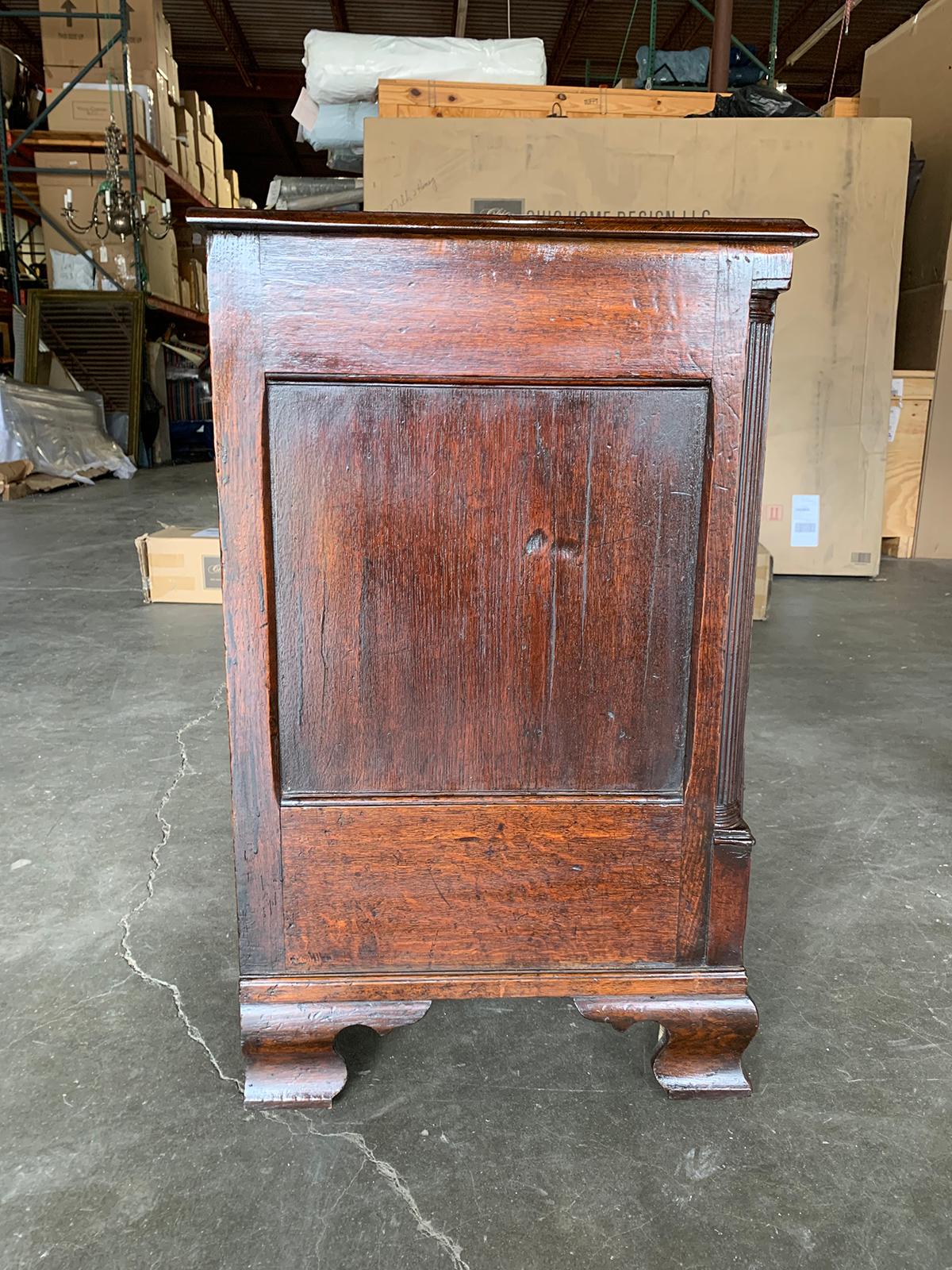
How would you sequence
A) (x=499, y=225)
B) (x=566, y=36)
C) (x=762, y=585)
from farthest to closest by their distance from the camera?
(x=566, y=36) < (x=762, y=585) < (x=499, y=225)

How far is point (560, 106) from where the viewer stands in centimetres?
337

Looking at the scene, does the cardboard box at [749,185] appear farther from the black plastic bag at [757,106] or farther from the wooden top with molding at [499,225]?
the wooden top with molding at [499,225]

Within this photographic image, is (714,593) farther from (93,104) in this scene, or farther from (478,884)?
(93,104)

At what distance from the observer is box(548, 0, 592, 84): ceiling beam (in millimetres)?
8492

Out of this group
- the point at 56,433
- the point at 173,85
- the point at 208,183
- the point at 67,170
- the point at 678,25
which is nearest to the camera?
the point at 56,433

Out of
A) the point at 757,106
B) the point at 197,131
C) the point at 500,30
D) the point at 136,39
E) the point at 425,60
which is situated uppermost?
the point at 500,30

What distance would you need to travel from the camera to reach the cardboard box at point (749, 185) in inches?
129

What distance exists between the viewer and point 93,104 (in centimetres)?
698

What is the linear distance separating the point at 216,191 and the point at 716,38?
6.98 meters

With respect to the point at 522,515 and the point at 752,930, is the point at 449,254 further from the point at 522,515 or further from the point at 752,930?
the point at 752,930

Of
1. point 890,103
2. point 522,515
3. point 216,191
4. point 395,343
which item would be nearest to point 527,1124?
point 522,515

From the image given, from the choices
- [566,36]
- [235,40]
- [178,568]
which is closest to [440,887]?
[178,568]

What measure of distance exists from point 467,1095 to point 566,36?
10.3 metres

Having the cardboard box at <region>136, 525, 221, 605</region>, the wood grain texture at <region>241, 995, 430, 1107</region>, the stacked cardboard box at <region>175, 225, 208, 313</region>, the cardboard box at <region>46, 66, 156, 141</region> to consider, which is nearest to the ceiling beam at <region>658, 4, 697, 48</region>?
the cardboard box at <region>46, 66, 156, 141</region>
